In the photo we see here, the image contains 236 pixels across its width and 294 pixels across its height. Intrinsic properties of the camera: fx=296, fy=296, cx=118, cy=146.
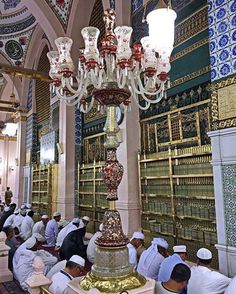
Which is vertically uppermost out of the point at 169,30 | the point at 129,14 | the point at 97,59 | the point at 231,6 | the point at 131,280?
the point at 129,14

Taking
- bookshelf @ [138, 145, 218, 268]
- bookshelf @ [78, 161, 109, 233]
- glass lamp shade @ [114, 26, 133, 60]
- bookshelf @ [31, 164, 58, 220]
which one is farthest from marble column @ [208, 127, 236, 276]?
bookshelf @ [31, 164, 58, 220]

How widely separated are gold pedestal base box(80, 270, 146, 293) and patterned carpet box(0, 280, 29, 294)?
5.87 ft

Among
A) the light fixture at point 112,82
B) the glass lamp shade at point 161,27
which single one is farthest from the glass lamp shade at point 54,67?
the glass lamp shade at point 161,27

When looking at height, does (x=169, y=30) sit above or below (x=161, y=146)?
above

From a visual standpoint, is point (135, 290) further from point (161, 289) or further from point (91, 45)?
point (91, 45)

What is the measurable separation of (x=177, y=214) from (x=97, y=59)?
7.31 feet

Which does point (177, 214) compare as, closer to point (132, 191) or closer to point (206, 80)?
point (132, 191)

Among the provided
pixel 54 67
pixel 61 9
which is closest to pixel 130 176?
pixel 54 67

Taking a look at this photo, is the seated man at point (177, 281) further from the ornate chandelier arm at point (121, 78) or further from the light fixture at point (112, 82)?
the ornate chandelier arm at point (121, 78)

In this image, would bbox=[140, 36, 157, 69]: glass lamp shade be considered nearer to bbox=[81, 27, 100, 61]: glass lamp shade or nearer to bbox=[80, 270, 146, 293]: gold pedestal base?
bbox=[81, 27, 100, 61]: glass lamp shade

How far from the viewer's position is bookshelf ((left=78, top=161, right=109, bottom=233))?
202 inches

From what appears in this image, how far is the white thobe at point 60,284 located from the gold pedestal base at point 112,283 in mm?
606

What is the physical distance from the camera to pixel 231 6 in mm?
2715

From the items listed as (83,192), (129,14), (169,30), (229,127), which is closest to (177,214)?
(229,127)
